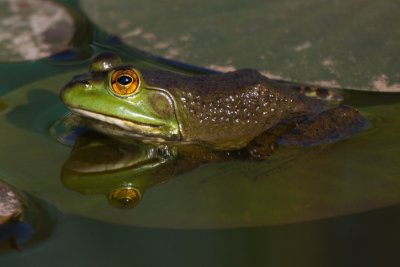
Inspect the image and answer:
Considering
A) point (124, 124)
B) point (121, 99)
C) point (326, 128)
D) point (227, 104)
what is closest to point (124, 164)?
point (124, 124)

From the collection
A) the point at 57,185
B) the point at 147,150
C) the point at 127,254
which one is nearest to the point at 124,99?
the point at 147,150

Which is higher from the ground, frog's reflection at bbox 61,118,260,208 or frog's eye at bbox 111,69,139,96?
frog's eye at bbox 111,69,139,96

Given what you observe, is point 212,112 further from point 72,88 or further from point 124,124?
point 72,88

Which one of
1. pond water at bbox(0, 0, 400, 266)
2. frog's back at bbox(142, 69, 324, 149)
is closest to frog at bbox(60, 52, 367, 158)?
frog's back at bbox(142, 69, 324, 149)

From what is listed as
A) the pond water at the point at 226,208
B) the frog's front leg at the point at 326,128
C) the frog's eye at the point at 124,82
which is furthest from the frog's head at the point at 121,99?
the frog's front leg at the point at 326,128

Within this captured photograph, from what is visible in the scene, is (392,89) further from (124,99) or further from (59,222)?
(59,222)

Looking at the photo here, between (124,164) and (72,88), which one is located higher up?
(72,88)

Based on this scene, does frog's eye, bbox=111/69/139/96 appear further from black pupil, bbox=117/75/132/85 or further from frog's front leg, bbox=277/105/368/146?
frog's front leg, bbox=277/105/368/146
